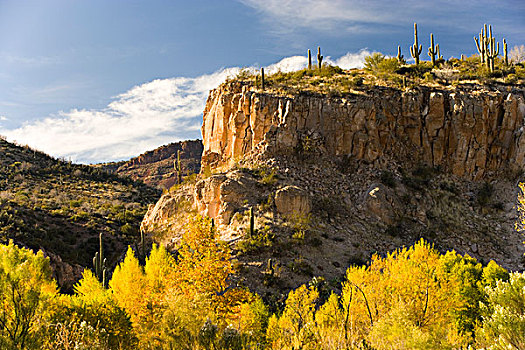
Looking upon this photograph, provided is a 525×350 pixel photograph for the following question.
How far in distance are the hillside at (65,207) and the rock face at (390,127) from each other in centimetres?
1326

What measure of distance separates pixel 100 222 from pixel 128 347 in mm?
30504

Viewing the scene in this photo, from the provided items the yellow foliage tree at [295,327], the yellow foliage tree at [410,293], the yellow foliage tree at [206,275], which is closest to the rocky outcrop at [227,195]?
the yellow foliage tree at [206,275]

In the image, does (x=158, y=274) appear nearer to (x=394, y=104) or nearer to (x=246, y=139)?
(x=246, y=139)

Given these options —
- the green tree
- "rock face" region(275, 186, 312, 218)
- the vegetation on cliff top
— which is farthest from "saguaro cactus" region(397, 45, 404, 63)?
the green tree

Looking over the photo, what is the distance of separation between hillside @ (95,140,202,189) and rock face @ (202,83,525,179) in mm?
50858

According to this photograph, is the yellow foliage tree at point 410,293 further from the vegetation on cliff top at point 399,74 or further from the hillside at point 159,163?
the hillside at point 159,163

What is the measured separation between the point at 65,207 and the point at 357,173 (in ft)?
99.0

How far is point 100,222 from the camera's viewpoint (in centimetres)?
4378

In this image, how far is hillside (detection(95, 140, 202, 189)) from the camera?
9050 centimetres

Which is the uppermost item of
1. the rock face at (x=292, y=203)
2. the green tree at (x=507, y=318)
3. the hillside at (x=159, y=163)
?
the hillside at (x=159, y=163)

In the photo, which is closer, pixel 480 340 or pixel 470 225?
pixel 480 340

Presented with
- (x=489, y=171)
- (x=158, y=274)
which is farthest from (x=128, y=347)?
(x=489, y=171)

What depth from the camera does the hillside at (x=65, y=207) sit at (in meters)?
35.7

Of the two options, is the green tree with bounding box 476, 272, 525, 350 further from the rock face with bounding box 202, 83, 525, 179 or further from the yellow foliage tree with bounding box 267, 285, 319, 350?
the rock face with bounding box 202, 83, 525, 179
